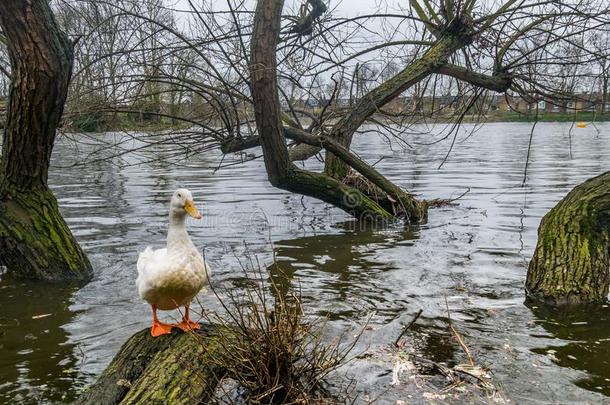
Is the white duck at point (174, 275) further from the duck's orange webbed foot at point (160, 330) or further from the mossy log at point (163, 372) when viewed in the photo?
the mossy log at point (163, 372)

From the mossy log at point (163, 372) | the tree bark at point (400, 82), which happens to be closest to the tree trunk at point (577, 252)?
the tree bark at point (400, 82)

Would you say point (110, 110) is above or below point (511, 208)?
above

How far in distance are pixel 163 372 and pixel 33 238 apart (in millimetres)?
3917

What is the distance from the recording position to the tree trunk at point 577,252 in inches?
229

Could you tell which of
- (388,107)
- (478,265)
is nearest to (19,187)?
(478,265)

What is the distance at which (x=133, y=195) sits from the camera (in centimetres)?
1430

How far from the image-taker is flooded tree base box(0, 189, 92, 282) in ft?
21.7

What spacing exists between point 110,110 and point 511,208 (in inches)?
308

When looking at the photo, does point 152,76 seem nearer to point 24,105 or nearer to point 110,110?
point 110,110

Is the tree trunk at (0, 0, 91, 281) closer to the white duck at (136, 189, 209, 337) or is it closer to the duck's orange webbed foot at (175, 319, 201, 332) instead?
the white duck at (136, 189, 209, 337)

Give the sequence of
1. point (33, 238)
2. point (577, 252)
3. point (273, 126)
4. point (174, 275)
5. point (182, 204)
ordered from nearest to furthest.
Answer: point (174, 275) < point (182, 204) < point (577, 252) < point (33, 238) < point (273, 126)

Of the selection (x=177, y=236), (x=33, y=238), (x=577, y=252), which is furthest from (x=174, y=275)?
(x=577, y=252)

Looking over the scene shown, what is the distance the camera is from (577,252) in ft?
19.3

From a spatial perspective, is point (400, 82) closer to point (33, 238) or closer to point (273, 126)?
point (273, 126)
